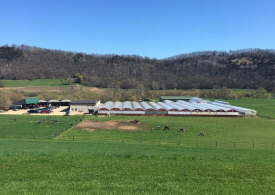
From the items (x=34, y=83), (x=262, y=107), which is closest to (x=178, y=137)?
(x=262, y=107)

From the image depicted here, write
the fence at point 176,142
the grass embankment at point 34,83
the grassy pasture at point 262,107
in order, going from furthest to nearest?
the grass embankment at point 34,83 < the grassy pasture at point 262,107 < the fence at point 176,142

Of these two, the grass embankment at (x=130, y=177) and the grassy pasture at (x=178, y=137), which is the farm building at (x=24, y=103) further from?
the grass embankment at (x=130, y=177)

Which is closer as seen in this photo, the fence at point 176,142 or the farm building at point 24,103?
the fence at point 176,142

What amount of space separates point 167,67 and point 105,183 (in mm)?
191318

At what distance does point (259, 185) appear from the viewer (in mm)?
9117

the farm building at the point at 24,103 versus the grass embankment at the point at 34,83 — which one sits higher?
the grass embankment at the point at 34,83

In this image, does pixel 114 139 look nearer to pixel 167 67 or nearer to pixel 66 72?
pixel 66 72

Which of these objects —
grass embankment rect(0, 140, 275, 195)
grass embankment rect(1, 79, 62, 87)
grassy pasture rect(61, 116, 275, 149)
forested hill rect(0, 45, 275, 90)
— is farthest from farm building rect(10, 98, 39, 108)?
grass embankment rect(0, 140, 275, 195)

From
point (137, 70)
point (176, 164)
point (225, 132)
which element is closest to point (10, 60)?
point (137, 70)

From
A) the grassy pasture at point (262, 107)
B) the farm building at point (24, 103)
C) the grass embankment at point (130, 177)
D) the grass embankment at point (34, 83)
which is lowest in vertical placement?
the grassy pasture at point (262, 107)

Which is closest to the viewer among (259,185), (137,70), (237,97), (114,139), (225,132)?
(259,185)

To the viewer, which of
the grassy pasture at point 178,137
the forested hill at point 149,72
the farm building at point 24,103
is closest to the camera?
the grassy pasture at point 178,137

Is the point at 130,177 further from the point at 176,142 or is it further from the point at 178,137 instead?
the point at 178,137

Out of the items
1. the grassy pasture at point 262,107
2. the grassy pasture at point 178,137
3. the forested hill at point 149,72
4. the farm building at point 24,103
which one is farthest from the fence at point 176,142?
the forested hill at point 149,72
